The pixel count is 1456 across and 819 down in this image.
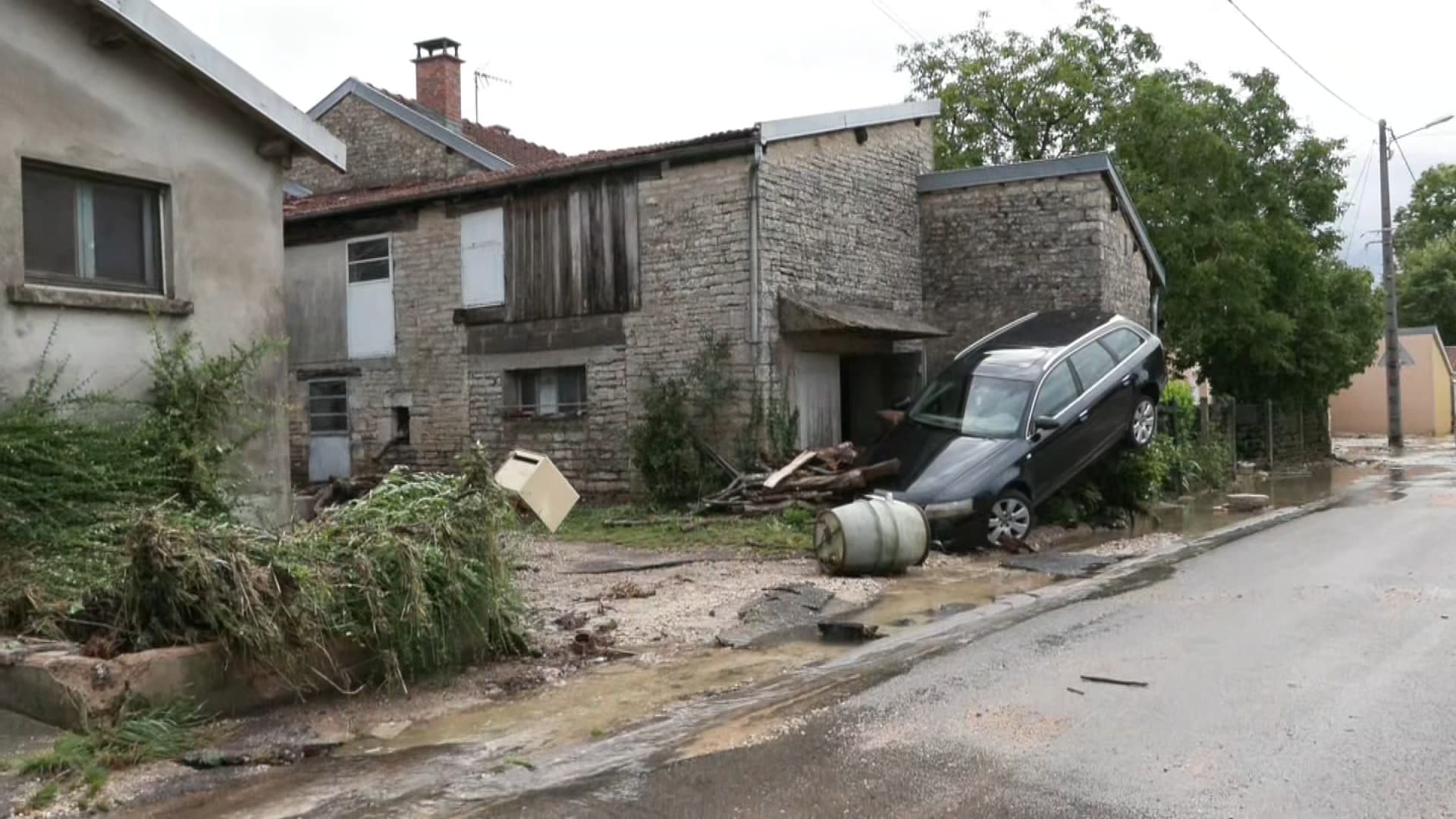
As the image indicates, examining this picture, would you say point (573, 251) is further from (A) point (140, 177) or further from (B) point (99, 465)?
(B) point (99, 465)

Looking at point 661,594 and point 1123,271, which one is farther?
point 1123,271

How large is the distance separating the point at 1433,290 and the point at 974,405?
53.9 m

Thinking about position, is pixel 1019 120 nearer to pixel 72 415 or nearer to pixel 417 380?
pixel 417 380

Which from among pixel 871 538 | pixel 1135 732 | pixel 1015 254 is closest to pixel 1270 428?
pixel 1015 254

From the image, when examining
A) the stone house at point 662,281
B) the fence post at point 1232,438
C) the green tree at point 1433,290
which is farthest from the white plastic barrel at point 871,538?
the green tree at point 1433,290

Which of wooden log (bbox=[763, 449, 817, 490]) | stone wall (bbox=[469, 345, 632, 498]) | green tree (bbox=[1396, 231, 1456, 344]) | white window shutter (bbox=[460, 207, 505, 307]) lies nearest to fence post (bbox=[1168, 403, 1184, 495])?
wooden log (bbox=[763, 449, 817, 490])

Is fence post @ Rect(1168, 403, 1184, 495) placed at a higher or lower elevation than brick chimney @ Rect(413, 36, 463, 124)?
lower

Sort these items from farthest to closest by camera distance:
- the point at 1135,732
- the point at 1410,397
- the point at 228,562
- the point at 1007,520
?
the point at 1410,397 → the point at 1007,520 → the point at 228,562 → the point at 1135,732

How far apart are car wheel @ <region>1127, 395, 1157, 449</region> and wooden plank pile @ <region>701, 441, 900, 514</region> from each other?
3.45m

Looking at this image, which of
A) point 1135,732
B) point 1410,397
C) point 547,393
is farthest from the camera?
point 1410,397

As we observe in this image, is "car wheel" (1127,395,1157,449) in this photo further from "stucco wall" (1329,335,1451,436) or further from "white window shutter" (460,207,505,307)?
"stucco wall" (1329,335,1451,436)

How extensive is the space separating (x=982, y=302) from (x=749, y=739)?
13488 mm

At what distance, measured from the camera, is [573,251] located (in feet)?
54.9

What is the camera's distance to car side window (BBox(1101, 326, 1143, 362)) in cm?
1457
